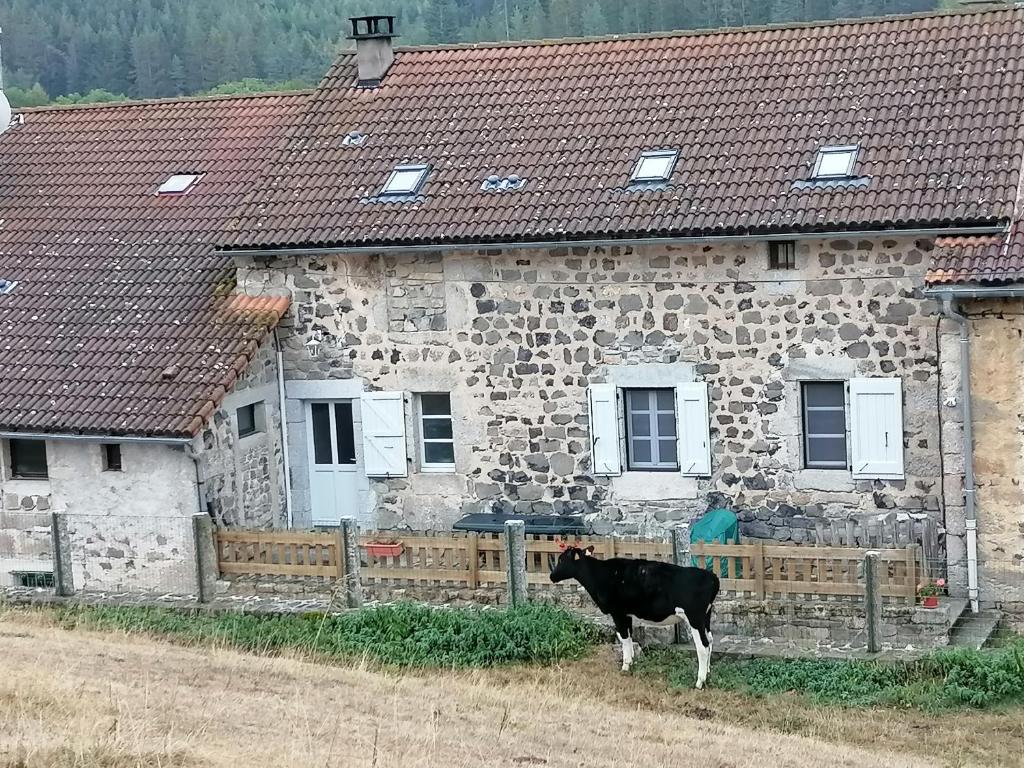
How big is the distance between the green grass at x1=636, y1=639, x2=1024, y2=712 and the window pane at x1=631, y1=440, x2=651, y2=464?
3.31 meters

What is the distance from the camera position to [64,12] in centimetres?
8181

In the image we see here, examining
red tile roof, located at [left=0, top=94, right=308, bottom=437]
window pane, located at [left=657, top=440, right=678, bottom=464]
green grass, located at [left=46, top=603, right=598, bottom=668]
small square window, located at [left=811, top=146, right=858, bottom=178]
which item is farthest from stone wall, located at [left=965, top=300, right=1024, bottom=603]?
red tile roof, located at [left=0, top=94, right=308, bottom=437]

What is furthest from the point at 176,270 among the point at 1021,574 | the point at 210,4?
the point at 210,4

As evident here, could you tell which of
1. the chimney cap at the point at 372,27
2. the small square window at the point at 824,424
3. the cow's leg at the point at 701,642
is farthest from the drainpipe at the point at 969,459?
the chimney cap at the point at 372,27

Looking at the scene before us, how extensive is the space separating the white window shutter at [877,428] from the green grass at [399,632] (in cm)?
348

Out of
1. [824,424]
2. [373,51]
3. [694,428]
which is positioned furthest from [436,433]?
[373,51]

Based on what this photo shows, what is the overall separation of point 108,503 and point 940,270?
8779mm

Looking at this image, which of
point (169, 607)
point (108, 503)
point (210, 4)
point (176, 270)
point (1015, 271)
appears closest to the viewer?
point (1015, 271)

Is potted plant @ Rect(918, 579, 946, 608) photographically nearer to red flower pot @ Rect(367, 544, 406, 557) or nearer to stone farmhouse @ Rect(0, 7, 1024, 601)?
stone farmhouse @ Rect(0, 7, 1024, 601)

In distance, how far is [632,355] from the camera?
16.7 meters

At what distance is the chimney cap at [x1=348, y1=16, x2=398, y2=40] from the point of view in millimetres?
19578

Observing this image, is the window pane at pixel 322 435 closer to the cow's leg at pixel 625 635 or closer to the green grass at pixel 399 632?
the green grass at pixel 399 632

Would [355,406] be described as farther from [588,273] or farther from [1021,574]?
[1021,574]

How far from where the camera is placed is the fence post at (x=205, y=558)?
1568cm
